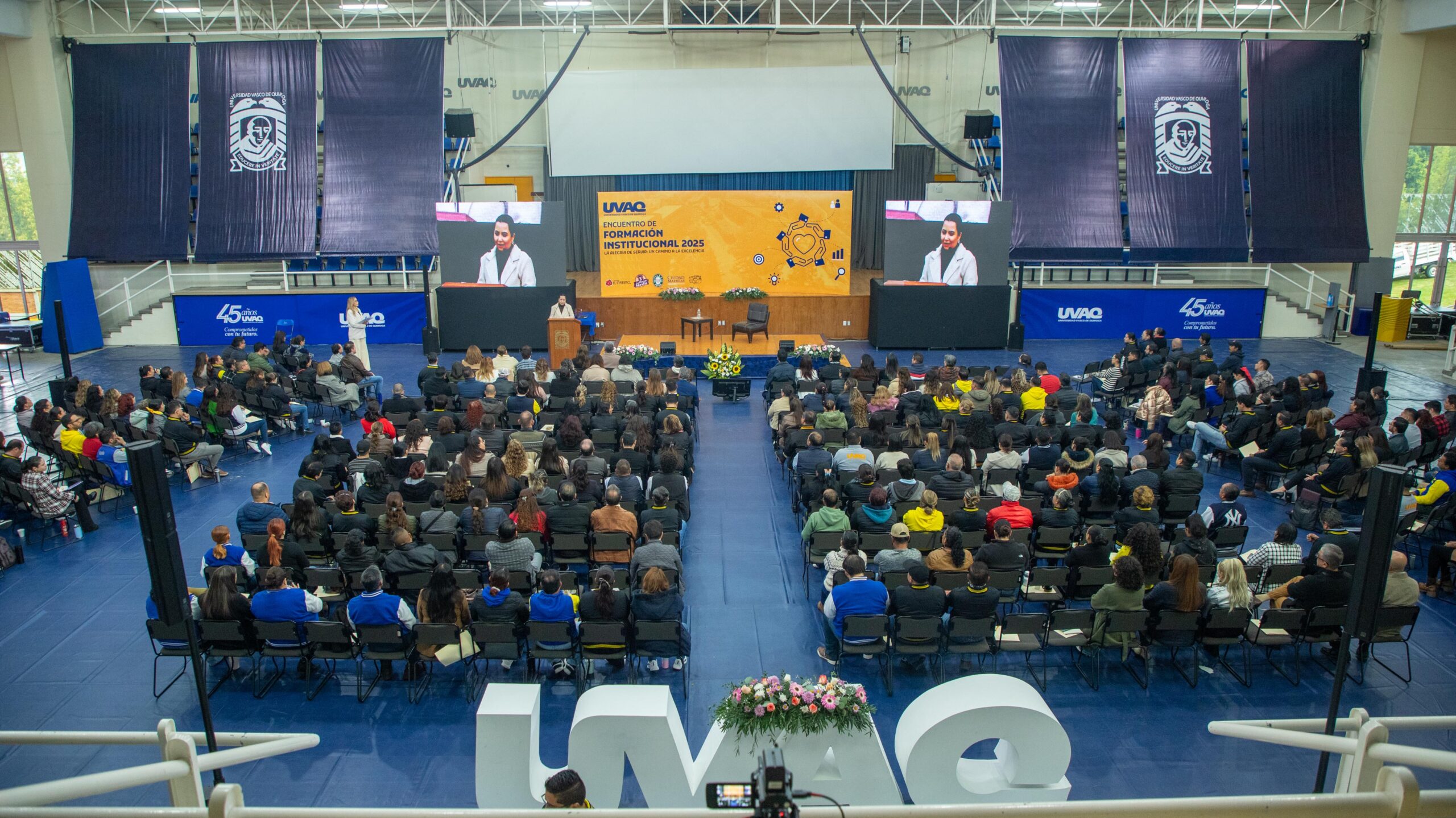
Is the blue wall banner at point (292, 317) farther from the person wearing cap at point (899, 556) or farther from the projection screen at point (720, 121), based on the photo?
the person wearing cap at point (899, 556)

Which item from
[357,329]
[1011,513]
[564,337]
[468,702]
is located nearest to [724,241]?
[564,337]

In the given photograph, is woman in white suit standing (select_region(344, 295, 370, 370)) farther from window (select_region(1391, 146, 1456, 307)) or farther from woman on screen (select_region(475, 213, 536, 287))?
window (select_region(1391, 146, 1456, 307))

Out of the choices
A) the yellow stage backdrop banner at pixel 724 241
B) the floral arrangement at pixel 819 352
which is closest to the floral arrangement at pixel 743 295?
the yellow stage backdrop banner at pixel 724 241

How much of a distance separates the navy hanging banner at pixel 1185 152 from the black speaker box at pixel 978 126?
3.14 m

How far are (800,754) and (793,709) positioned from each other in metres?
0.35

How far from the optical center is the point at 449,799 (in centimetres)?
586

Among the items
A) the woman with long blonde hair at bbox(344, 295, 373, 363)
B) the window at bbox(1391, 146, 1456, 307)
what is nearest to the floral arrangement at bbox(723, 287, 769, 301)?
the woman with long blonde hair at bbox(344, 295, 373, 363)

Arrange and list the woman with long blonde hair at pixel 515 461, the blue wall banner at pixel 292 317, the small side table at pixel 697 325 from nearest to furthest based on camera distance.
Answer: the woman with long blonde hair at pixel 515 461
the small side table at pixel 697 325
the blue wall banner at pixel 292 317

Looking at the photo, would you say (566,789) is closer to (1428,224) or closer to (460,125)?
(460,125)

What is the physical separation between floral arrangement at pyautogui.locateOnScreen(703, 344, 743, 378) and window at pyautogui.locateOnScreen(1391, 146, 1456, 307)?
53.1ft

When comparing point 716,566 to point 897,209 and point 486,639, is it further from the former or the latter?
point 897,209

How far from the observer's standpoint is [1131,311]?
66.7 feet

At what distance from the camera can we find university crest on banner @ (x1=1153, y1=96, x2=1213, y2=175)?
797 inches

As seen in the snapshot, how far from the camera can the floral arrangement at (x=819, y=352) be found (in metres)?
16.4
